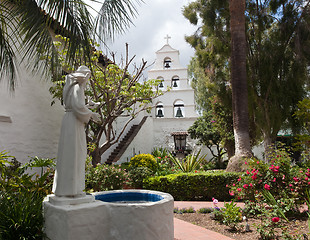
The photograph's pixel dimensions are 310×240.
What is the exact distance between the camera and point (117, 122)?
631 inches

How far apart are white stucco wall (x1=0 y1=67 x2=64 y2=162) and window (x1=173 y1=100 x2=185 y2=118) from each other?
10.9 metres

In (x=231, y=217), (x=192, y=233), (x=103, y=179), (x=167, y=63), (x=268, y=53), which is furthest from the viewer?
(x=167, y=63)

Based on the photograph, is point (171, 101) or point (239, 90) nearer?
point (239, 90)

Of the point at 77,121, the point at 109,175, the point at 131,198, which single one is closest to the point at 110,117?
the point at 109,175

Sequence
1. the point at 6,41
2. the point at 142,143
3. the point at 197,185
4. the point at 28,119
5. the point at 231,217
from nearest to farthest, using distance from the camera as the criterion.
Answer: the point at 6,41 < the point at 231,217 < the point at 197,185 < the point at 28,119 < the point at 142,143

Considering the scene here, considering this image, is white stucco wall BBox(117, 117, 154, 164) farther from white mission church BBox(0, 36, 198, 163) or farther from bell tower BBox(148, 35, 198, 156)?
bell tower BBox(148, 35, 198, 156)

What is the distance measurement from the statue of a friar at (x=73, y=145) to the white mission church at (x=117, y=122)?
205 inches

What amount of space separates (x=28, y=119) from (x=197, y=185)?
6.52 m

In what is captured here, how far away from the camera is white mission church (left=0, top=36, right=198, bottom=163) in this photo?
844 centimetres

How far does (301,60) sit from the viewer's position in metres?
11.7

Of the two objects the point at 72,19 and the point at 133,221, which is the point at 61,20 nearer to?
the point at 72,19

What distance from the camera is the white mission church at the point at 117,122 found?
8.44 meters

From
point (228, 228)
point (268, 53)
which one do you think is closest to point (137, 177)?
point (228, 228)

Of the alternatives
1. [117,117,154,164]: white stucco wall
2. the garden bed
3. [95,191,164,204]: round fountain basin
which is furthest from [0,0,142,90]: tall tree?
[117,117,154,164]: white stucco wall
